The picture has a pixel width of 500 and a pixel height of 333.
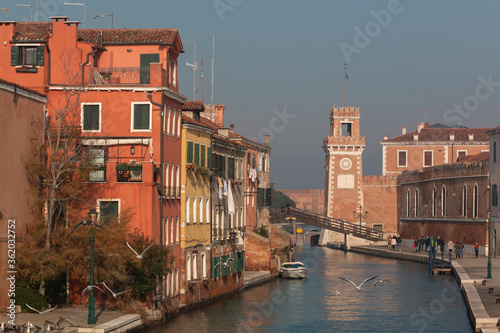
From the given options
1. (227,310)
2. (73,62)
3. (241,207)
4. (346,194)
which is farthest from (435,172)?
(73,62)

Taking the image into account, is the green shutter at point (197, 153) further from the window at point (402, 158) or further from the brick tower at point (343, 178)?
the window at point (402, 158)

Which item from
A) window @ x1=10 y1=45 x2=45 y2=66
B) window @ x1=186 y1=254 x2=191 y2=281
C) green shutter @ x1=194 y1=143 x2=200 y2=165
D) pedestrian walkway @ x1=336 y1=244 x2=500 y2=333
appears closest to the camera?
pedestrian walkway @ x1=336 y1=244 x2=500 y2=333

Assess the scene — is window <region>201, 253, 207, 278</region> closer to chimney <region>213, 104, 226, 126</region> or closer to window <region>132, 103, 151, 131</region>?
window <region>132, 103, 151, 131</region>

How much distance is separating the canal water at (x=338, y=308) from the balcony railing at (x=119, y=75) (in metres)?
9.33

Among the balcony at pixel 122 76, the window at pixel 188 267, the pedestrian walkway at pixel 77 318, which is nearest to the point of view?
the pedestrian walkway at pixel 77 318

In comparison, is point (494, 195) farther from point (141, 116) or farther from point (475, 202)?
point (141, 116)

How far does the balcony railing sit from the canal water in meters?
9.33

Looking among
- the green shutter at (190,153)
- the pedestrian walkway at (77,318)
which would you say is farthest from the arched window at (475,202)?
the pedestrian walkway at (77,318)

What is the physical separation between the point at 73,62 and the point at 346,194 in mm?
71594

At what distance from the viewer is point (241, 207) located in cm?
5303

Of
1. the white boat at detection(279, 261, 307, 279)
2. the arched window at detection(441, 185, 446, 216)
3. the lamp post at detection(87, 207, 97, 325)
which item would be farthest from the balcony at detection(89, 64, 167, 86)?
the arched window at detection(441, 185, 446, 216)

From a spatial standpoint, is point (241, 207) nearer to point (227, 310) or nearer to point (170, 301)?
point (227, 310)

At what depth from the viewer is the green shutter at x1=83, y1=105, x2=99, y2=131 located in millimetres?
34375

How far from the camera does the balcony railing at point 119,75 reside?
35.4 m
